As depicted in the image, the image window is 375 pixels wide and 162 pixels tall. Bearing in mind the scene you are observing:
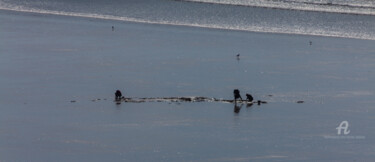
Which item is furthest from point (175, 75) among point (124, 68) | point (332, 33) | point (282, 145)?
point (332, 33)

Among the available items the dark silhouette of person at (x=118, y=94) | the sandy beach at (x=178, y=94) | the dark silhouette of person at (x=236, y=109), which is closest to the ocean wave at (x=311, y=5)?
the sandy beach at (x=178, y=94)

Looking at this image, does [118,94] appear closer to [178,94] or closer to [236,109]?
[178,94]

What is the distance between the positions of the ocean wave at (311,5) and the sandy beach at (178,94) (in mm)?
30759

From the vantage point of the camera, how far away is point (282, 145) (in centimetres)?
3253

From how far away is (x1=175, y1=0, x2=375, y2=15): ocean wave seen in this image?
9712cm

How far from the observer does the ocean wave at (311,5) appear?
319 feet

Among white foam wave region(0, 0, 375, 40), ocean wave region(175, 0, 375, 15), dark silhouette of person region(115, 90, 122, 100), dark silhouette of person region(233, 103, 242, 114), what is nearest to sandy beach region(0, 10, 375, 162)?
dark silhouette of person region(233, 103, 242, 114)

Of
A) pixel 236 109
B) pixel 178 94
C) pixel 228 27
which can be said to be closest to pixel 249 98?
pixel 236 109

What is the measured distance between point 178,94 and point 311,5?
63776 mm

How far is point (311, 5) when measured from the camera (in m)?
103

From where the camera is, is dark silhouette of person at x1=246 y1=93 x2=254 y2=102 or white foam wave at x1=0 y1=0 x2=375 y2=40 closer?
dark silhouette of person at x1=246 y1=93 x2=254 y2=102

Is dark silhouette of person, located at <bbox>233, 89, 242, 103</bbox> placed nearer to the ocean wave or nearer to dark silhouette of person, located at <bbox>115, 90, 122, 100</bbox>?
dark silhouette of person, located at <bbox>115, 90, 122, 100</bbox>

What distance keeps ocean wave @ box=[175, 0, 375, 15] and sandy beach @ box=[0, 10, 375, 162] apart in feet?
101

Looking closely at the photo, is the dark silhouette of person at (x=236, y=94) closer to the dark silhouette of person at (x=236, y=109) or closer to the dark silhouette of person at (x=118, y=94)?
the dark silhouette of person at (x=236, y=109)
